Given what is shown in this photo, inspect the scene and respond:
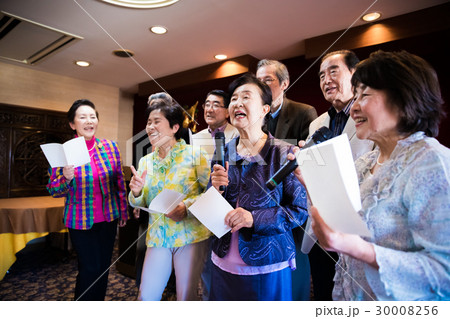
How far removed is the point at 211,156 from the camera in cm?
81

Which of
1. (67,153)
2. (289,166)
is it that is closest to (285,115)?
(289,166)

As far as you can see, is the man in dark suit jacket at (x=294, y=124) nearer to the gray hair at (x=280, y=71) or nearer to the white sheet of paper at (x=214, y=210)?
the gray hair at (x=280, y=71)

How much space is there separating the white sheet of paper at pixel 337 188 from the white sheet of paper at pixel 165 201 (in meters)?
0.45

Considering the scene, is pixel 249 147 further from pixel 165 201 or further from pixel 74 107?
pixel 74 107

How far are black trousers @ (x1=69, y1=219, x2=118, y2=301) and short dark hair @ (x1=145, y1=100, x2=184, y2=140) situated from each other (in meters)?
0.49

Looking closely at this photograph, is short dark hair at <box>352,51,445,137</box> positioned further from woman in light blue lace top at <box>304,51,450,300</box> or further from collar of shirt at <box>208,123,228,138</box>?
collar of shirt at <box>208,123,228,138</box>

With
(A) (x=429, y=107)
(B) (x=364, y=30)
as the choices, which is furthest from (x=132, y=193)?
(B) (x=364, y=30)

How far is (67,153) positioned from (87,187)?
19cm

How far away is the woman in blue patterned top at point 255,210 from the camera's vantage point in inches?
25.2

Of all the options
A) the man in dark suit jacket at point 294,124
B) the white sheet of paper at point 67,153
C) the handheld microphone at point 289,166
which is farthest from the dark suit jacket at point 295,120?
the white sheet of paper at point 67,153

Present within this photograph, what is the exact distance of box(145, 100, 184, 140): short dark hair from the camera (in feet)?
2.83

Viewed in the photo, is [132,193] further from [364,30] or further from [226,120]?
[364,30]

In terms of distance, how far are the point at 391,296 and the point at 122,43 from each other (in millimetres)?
1231

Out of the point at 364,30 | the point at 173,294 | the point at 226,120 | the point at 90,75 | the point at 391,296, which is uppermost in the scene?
the point at 364,30
